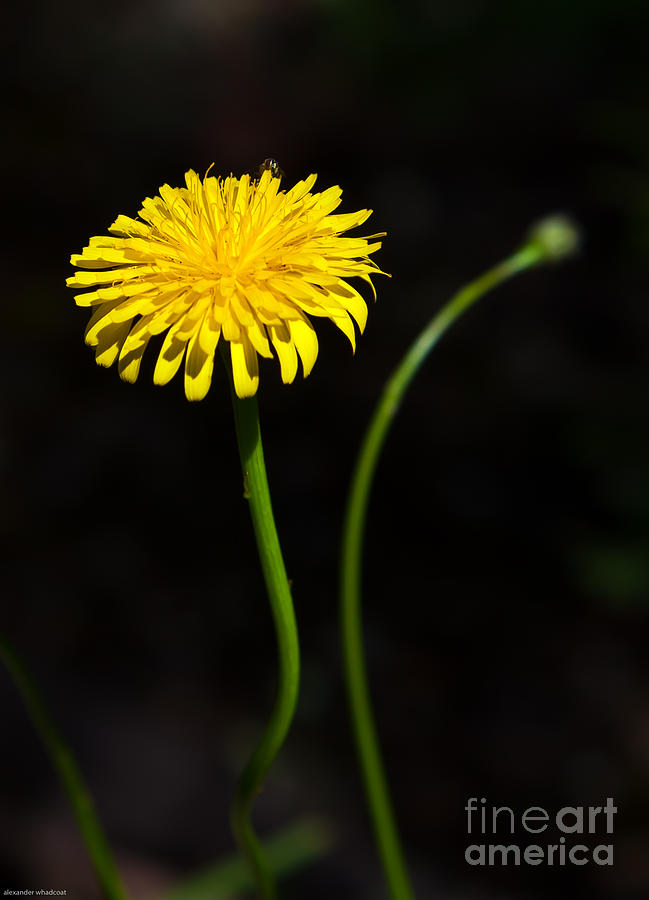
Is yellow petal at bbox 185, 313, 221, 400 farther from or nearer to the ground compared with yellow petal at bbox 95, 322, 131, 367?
nearer to the ground

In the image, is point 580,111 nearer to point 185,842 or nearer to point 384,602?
point 384,602

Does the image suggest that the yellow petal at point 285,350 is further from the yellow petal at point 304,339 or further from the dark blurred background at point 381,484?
the dark blurred background at point 381,484

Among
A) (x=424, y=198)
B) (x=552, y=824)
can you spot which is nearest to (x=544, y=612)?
(x=552, y=824)

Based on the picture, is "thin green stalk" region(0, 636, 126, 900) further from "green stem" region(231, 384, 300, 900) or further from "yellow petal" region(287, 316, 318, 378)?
"yellow petal" region(287, 316, 318, 378)

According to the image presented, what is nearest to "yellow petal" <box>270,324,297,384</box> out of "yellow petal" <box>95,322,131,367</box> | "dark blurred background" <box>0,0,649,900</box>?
"yellow petal" <box>95,322,131,367</box>

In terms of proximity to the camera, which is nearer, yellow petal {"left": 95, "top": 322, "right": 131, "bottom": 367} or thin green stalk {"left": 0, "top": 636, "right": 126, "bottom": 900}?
yellow petal {"left": 95, "top": 322, "right": 131, "bottom": 367}

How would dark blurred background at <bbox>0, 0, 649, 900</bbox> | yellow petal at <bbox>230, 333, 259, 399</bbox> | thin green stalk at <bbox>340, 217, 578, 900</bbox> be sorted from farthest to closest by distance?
1. dark blurred background at <bbox>0, 0, 649, 900</bbox>
2. thin green stalk at <bbox>340, 217, 578, 900</bbox>
3. yellow petal at <bbox>230, 333, 259, 399</bbox>

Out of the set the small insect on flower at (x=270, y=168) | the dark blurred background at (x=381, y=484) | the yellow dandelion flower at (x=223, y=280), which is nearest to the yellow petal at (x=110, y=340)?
the yellow dandelion flower at (x=223, y=280)
